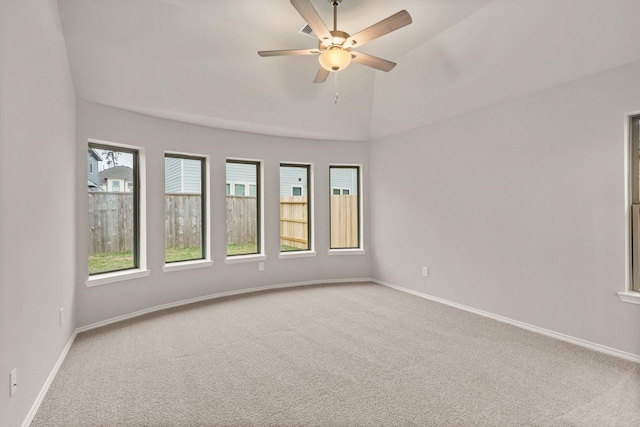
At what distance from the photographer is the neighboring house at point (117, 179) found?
159 inches

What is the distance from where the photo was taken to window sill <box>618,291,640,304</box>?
2.89 metres

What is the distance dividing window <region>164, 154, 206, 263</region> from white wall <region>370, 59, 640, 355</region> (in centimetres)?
310

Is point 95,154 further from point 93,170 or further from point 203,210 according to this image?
point 203,210

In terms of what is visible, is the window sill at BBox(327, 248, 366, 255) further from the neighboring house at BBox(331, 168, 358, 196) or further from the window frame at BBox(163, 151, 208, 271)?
the window frame at BBox(163, 151, 208, 271)

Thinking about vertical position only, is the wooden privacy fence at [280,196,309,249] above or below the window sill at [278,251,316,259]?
above

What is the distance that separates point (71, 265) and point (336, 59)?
128 inches

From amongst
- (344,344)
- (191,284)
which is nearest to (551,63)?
(344,344)

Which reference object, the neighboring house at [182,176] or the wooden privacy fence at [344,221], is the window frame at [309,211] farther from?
the neighboring house at [182,176]

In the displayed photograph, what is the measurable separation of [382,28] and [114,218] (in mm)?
3670

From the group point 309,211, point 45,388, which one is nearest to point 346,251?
point 309,211

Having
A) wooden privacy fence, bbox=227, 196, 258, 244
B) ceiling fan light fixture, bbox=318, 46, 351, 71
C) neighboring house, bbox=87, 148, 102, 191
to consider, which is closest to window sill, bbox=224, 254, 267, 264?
wooden privacy fence, bbox=227, 196, 258, 244

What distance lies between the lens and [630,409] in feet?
7.28

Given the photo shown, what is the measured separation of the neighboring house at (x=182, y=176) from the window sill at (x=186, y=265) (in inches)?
39.2

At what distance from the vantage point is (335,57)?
2.91m
